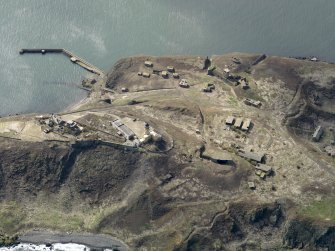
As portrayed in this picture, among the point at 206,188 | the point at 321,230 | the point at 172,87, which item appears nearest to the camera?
the point at 321,230

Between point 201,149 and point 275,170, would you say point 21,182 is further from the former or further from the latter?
point 275,170

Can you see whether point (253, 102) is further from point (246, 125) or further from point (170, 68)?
point (170, 68)

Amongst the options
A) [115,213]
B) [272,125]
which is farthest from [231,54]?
[115,213]

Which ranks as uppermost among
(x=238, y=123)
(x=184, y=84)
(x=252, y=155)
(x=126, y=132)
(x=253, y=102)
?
(x=253, y=102)

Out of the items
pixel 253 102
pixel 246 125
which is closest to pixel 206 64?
pixel 253 102

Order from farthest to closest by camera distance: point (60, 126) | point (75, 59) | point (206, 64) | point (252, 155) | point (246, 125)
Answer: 1. point (75, 59)
2. point (206, 64)
3. point (246, 125)
4. point (60, 126)
5. point (252, 155)

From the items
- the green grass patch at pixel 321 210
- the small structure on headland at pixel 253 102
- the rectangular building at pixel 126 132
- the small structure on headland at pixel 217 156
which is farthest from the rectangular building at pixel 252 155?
the rectangular building at pixel 126 132

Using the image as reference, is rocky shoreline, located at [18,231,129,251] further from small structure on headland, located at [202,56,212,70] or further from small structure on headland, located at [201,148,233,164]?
small structure on headland, located at [202,56,212,70]
